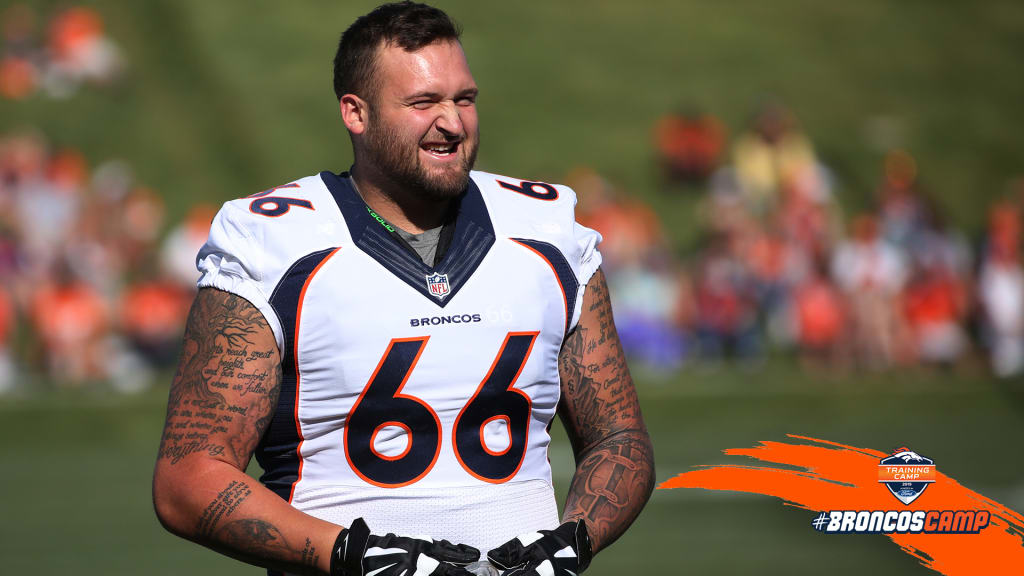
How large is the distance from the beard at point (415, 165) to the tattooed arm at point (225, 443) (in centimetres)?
52

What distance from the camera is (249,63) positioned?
23.6 meters

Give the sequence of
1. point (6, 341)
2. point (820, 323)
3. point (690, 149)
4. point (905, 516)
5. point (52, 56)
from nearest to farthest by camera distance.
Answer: point (905, 516), point (6, 341), point (820, 323), point (690, 149), point (52, 56)

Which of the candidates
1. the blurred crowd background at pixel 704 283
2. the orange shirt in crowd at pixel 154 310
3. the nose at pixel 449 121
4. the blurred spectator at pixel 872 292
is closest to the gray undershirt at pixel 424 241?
the nose at pixel 449 121

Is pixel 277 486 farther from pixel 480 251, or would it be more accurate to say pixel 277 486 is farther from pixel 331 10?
pixel 331 10

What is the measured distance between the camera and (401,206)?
334cm

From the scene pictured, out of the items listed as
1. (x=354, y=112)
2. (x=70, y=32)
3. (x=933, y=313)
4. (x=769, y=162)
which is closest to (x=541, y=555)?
(x=354, y=112)

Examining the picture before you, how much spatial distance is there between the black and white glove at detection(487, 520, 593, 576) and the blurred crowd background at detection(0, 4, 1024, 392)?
1127 centimetres

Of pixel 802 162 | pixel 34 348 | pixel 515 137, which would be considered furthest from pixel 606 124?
pixel 34 348

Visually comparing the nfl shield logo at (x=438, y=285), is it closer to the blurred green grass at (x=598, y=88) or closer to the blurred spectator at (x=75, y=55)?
the blurred green grass at (x=598, y=88)

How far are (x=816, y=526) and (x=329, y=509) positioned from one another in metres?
1.33

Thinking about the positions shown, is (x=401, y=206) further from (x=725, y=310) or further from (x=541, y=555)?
(x=725, y=310)

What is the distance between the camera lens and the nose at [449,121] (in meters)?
3.20

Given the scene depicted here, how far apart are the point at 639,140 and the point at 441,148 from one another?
18.3 metres

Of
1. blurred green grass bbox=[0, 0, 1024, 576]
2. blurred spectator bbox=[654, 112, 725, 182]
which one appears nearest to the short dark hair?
blurred green grass bbox=[0, 0, 1024, 576]
